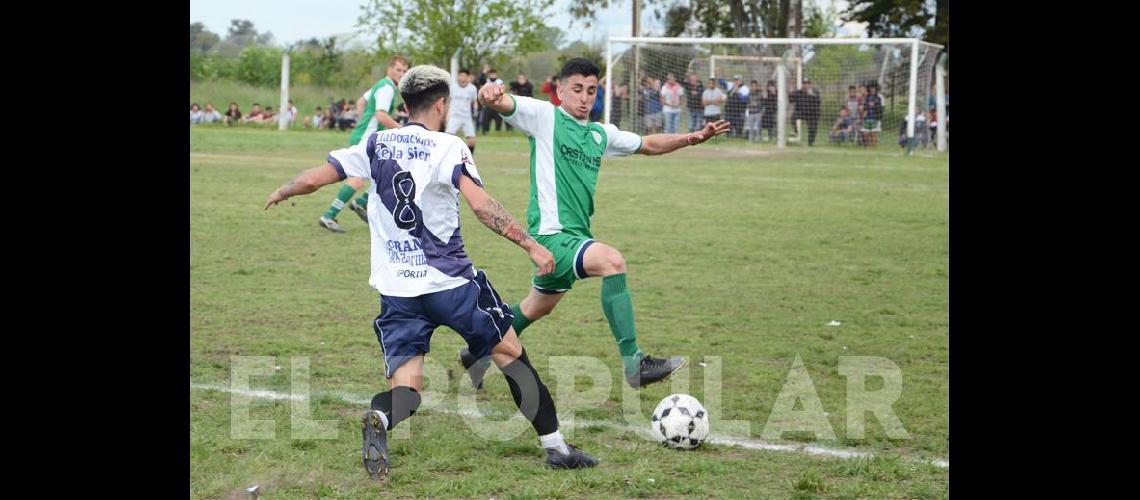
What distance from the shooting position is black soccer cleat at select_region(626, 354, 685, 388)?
6109 millimetres

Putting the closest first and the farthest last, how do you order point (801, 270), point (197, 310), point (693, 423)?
1. point (693, 423)
2. point (197, 310)
3. point (801, 270)

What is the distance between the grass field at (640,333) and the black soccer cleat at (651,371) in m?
0.23

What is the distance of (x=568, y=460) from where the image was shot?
522 centimetres

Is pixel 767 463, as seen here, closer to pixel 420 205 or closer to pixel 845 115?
pixel 420 205

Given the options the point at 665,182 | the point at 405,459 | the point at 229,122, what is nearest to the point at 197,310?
the point at 405,459

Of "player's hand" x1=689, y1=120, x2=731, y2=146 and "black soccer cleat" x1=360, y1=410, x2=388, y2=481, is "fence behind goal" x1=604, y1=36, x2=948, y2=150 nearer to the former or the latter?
"player's hand" x1=689, y1=120, x2=731, y2=146

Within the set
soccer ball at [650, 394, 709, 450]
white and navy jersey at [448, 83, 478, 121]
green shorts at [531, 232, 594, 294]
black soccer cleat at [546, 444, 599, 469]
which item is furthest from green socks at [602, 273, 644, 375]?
white and navy jersey at [448, 83, 478, 121]

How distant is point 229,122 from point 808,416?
31.4 meters

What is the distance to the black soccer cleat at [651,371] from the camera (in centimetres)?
611

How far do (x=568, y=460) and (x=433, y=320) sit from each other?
839 millimetres

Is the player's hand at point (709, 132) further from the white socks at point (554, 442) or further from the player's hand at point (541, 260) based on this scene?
the white socks at point (554, 442)
